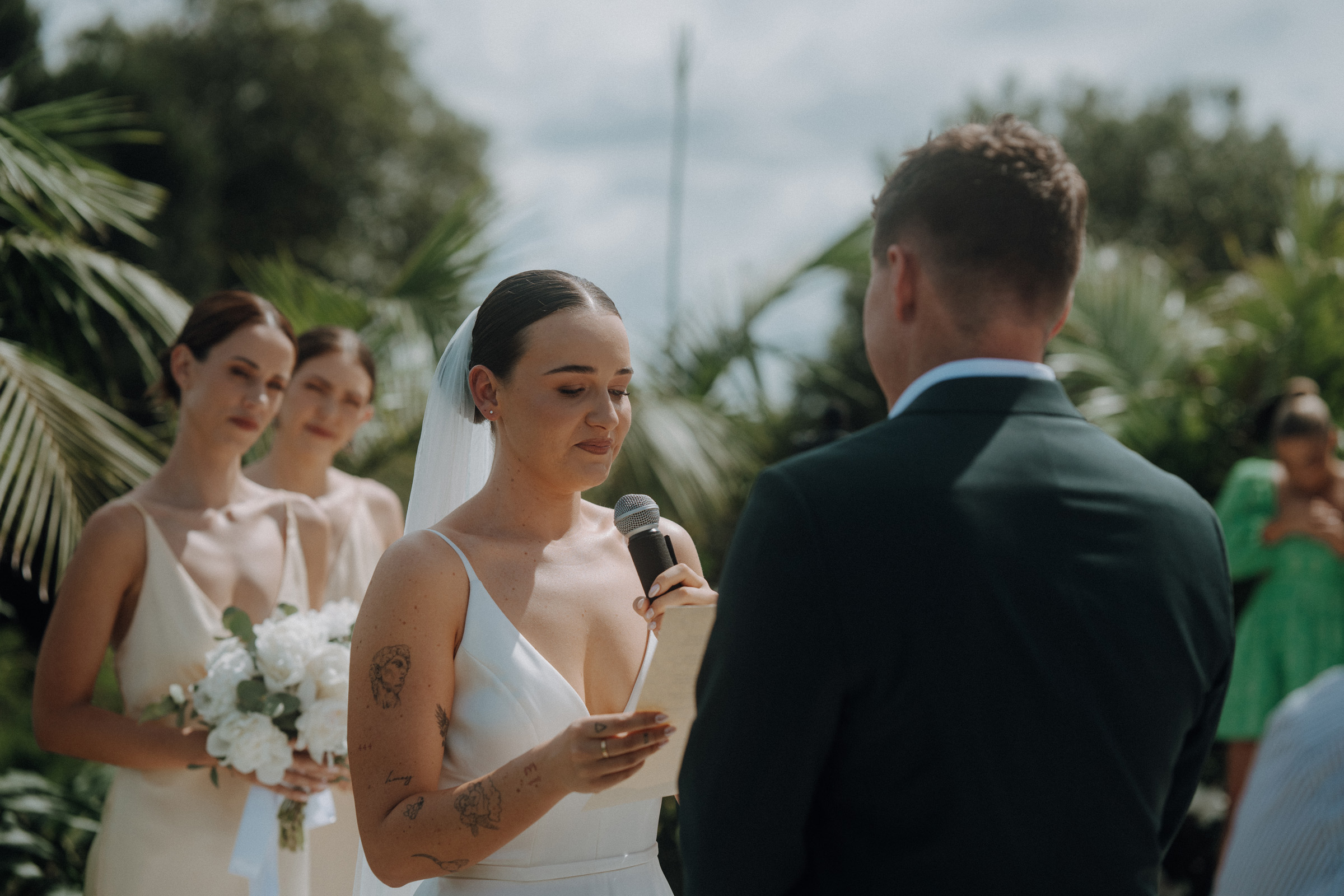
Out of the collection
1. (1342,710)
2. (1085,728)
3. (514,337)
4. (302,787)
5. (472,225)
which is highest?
(472,225)

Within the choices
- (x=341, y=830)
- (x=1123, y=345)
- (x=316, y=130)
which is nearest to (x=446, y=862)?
(x=341, y=830)

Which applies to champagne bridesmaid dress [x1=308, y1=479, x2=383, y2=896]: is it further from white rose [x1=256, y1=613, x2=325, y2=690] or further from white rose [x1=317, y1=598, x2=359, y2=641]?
white rose [x1=256, y1=613, x2=325, y2=690]

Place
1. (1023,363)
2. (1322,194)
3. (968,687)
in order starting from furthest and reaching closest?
(1322,194), (1023,363), (968,687)

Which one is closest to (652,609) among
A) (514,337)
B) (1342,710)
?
(514,337)

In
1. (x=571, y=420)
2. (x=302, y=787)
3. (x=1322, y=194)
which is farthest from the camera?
(x=1322, y=194)

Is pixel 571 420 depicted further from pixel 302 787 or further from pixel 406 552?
pixel 302 787

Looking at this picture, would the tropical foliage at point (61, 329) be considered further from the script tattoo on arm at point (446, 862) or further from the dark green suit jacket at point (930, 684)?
the dark green suit jacket at point (930, 684)

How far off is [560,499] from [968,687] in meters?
1.26

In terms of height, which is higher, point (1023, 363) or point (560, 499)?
point (1023, 363)

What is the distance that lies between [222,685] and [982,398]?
2.34 meters

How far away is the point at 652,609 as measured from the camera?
2117 millimetres

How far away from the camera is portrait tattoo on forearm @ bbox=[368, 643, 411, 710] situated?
2.13 m

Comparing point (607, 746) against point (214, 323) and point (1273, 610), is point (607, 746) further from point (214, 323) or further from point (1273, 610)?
point (1273, 610)

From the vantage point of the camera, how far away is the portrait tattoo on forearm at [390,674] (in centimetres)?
213
